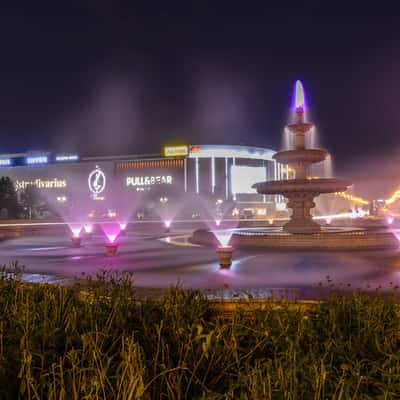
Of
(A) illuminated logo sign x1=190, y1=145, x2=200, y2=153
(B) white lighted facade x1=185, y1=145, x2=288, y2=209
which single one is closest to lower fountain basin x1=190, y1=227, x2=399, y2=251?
(B) white lighted facade x1=185, y1=145, x2=288, y2=209

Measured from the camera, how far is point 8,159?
5015 inches

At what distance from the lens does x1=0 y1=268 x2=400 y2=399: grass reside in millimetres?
3271

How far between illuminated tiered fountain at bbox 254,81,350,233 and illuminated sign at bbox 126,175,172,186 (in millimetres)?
88849

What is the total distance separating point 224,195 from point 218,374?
103594mm

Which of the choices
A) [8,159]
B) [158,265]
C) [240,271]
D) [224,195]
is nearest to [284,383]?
[240,271]

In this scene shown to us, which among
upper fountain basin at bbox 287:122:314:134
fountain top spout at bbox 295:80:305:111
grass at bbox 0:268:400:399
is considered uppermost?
fountain top spout at bbox 295:80:305:111

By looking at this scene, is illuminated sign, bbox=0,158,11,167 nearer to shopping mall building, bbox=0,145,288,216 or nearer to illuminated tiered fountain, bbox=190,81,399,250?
shopping mall building, bbox=0,145,288,216

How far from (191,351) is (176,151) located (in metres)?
110

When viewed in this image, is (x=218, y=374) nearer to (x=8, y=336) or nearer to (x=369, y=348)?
(x=369, y=348)

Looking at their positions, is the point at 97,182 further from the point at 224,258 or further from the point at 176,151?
the point at 224,258

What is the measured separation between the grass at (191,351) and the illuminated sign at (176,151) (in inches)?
4198

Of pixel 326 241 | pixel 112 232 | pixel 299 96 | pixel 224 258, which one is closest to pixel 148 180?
pixel 112 232

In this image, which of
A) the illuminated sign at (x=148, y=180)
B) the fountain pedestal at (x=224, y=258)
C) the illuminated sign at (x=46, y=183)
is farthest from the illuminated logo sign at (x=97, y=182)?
the fountain pedestal at (x=224, y=258)

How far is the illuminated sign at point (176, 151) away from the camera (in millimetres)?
111438
